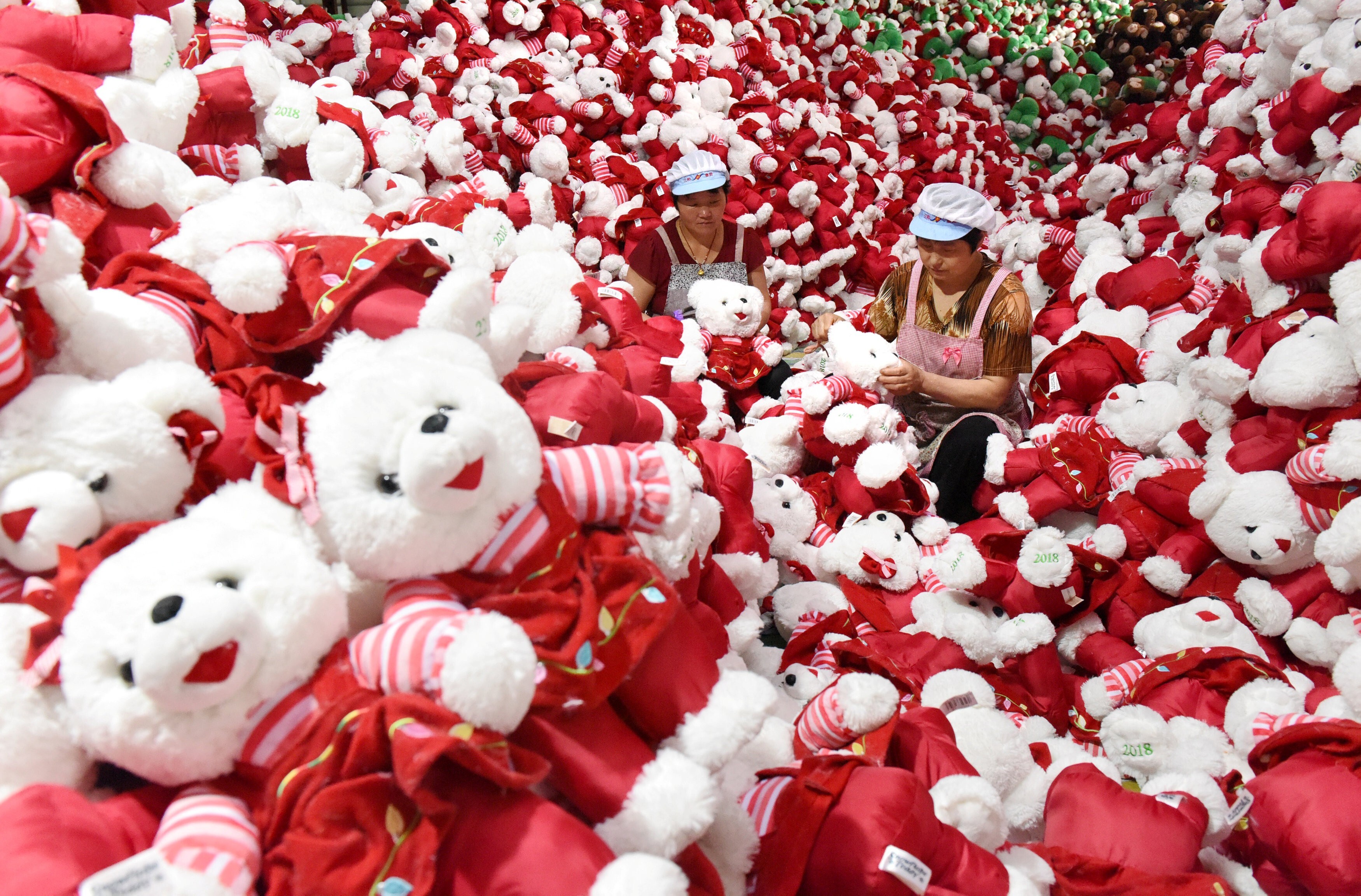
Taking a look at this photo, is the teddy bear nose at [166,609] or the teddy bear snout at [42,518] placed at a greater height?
the teddy bear nose at [166,609]

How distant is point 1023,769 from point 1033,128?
3.55 m

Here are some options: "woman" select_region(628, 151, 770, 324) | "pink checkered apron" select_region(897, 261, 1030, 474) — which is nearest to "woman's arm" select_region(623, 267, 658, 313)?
"woman" select_region(628, 151, 770, 324)

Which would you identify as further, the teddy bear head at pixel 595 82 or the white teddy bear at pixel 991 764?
the teddy bear head at pixel 595 82

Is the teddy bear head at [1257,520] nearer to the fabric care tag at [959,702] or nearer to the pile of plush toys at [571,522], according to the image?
the pile of plush toys at [571,522]

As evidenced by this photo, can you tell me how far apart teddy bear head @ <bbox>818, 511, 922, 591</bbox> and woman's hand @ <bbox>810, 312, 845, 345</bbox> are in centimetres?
68

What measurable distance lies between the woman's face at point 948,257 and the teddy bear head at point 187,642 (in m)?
1.72

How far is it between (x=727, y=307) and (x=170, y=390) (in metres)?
1.60

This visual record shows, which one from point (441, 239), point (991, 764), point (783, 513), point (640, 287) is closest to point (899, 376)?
point (783, 513)

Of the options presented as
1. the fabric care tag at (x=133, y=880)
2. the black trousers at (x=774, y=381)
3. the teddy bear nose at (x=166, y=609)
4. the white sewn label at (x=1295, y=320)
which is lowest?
the black trousers at (x=774, y=381)

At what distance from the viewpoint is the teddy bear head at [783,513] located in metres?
1.74

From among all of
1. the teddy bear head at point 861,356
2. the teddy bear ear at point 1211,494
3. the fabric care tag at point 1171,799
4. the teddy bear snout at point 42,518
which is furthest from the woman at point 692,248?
the teddy bear snout at point 42,518

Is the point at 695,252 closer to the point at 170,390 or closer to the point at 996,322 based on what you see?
the point at 996,322

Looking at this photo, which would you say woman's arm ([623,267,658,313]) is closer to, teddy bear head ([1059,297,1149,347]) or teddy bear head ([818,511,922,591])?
teddy bear head ([818,511,922,591])

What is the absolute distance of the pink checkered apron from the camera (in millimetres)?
2016
